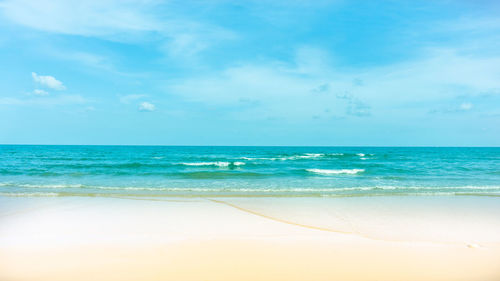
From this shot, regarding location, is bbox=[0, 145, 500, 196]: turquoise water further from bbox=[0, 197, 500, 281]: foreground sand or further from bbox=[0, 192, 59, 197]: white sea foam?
bbox=[0, 197, 500, 281]: foreground sand

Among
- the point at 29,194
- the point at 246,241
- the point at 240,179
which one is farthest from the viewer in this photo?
the point at 240,179

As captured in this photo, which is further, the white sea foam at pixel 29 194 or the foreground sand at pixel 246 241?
the white sea foam at pixel 29 194

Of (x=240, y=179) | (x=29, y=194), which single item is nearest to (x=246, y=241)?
(x=29, y=194)

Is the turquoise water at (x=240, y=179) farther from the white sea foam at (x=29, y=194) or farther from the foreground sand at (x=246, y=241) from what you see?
the foreground sand at (x=246, y=241)

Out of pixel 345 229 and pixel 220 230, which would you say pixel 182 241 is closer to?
pixel 220 230

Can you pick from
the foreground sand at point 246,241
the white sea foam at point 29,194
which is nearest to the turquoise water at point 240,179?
the white sea foam at point 29,194

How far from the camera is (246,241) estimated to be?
5375mm

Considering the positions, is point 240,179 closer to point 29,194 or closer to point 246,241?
point 29,194

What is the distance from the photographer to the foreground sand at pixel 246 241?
161 inches

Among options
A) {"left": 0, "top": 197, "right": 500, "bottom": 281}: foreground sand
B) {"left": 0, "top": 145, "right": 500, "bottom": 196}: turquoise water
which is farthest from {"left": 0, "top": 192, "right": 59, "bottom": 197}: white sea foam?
{"left": 0, "top": 197, "right": 500, "bottom": 281}: foreground sand

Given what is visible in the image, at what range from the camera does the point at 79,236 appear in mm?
5594

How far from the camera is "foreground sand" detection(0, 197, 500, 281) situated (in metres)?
4.10

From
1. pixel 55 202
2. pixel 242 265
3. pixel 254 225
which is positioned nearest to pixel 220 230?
pixel 254 225

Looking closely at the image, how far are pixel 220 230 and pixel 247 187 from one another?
24.2ft
